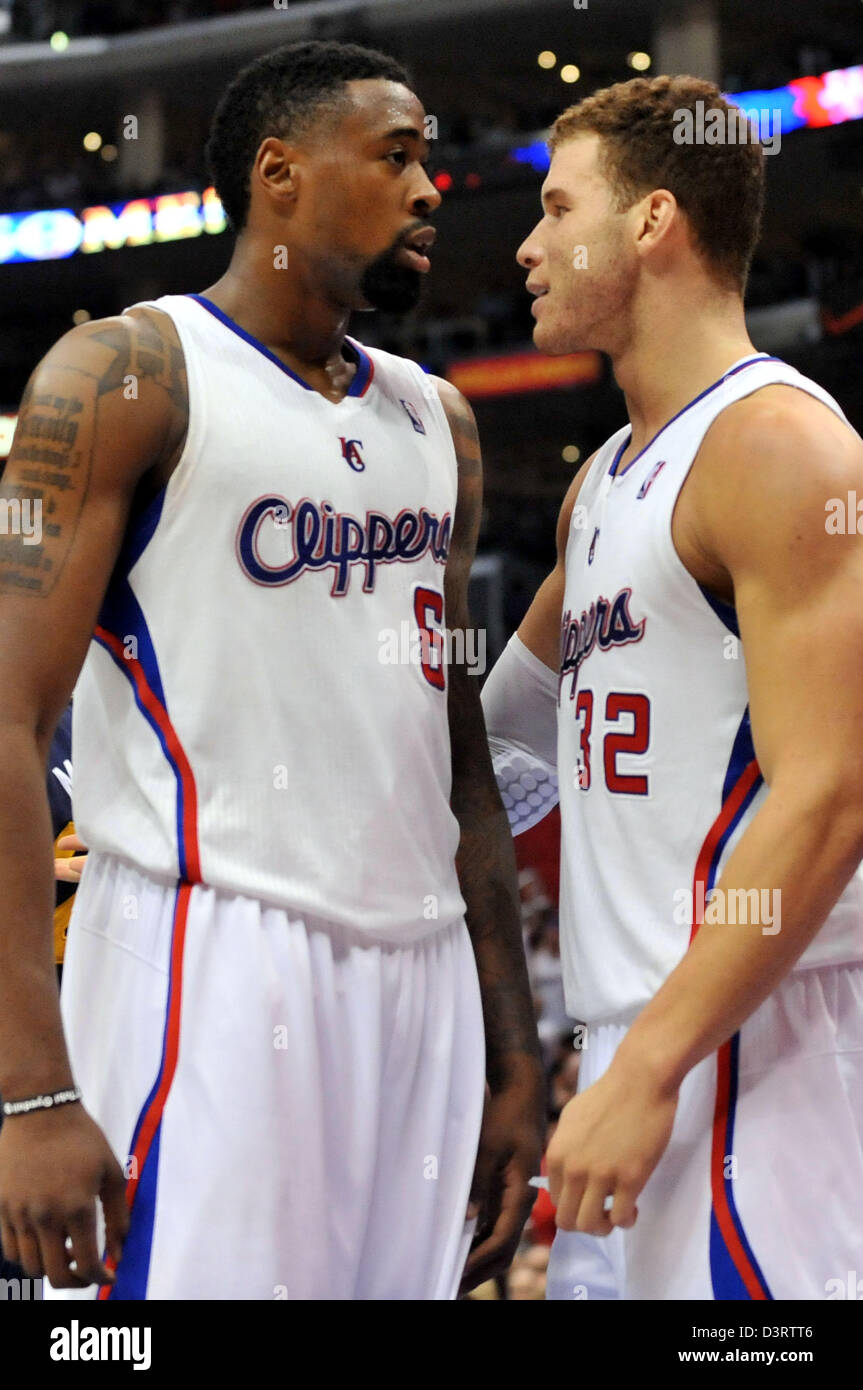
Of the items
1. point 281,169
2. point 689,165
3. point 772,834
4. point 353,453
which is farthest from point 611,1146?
point 281,169

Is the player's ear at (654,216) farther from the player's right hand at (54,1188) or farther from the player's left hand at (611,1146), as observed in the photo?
the player's right hand at (54,1188)

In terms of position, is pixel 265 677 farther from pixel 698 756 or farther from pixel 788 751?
pixel 788 751

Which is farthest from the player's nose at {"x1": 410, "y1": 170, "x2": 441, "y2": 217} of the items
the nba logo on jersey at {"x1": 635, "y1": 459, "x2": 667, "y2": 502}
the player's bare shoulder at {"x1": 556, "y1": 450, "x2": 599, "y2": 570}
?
the nba logo on jersey at {"x1": 635, "y1": 459, "x2": 667, "y2": 502}

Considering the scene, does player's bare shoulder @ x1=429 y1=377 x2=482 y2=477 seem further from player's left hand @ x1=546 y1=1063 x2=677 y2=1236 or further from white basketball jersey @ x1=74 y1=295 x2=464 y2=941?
player's left hand @ x1=546 y1=1063 x2=677 y2=1236

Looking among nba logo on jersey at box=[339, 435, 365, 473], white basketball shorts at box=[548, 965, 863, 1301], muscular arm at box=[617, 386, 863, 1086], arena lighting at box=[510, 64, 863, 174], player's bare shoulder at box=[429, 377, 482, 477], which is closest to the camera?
muscular arm at box=[617, 386, 863, 1086]

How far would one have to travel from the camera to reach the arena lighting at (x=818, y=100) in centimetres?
1667

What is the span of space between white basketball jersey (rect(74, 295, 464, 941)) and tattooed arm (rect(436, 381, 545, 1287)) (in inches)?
9.1

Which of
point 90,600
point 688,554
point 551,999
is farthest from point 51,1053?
point 551,999

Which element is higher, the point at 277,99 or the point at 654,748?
the point at 277,99

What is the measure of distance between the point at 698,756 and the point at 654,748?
7cm

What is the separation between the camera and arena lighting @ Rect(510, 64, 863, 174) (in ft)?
54.7

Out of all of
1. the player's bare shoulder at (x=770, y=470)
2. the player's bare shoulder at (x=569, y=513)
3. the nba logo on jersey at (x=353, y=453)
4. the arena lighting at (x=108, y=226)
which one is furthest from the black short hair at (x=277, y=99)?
the arena lighting at (x=108, y=226)

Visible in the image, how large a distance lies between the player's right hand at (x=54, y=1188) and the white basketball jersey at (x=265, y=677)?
367 millimetres

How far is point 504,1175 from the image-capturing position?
2496mm
